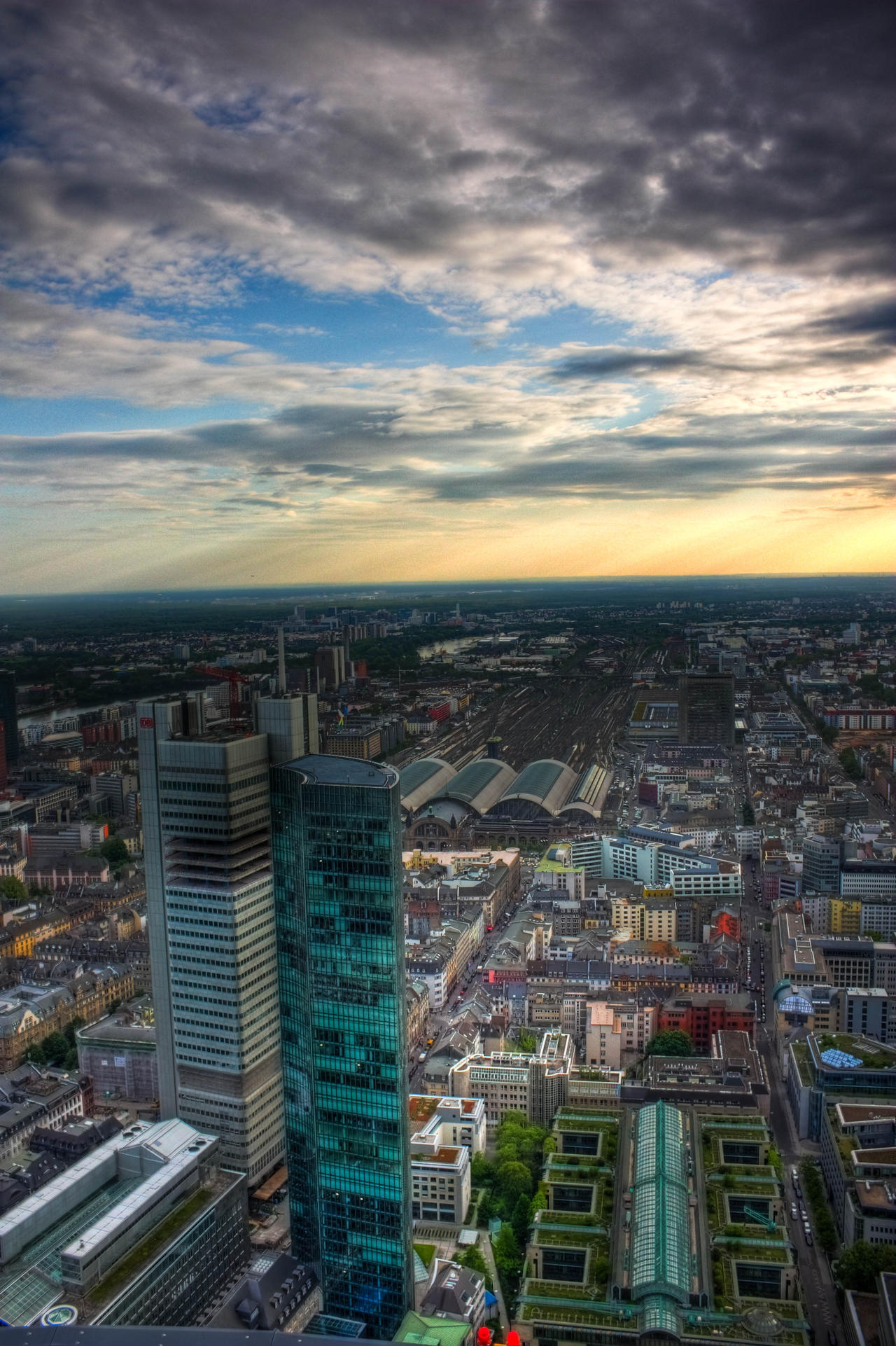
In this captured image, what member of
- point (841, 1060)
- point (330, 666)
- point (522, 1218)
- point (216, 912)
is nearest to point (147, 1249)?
point (216, 912)

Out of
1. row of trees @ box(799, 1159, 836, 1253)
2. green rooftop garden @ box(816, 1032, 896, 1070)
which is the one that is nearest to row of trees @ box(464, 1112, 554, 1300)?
row of trees @ box(799, 1159, 836, 1253)

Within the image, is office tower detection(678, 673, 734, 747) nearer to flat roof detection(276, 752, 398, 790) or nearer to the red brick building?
the red brick building

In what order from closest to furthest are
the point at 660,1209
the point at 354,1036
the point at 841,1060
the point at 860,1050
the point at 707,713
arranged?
the point at 354,1036 < the point at 660,1209 < the point at 841,1060 < the point at 860,1050 < the point at 707,713

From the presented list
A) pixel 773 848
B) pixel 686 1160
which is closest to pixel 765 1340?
pixel 686 1160

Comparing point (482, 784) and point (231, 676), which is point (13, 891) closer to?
point (231, 676)

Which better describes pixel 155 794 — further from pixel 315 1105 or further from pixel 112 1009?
pixel 112 1009

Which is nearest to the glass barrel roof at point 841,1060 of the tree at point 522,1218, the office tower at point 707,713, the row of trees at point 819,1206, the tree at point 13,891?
the row of trees at point 819,1206
